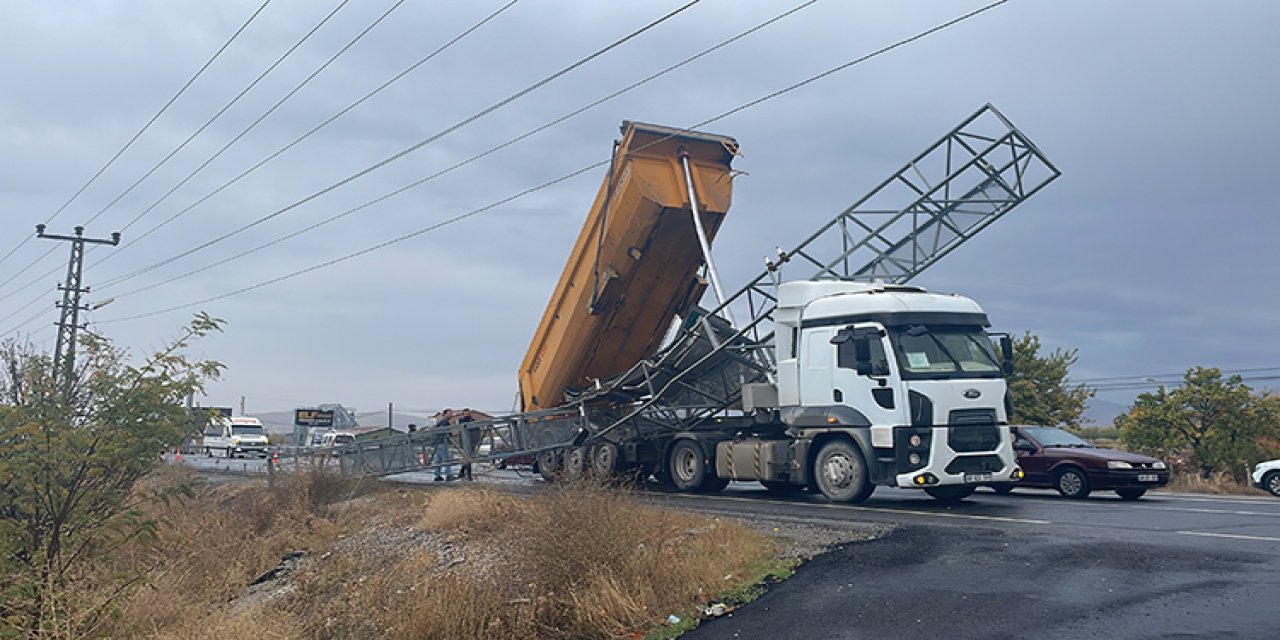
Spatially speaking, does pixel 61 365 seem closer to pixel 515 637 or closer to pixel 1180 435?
pixel 515 637

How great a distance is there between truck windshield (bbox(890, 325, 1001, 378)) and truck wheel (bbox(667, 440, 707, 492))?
16.2ft

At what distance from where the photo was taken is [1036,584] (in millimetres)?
7297

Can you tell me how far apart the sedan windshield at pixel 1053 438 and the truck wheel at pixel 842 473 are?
4.22 metres

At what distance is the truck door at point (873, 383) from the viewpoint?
12.8 m

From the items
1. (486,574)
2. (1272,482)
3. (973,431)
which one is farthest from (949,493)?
Result: (1272,482)

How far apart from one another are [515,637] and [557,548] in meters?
0.75

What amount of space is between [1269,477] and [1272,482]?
0.11 metres

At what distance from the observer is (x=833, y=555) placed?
871cm

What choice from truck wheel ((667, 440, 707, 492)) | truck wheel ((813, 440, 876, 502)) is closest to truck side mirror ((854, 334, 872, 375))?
truck wheel ((813, 440, 876, 502))

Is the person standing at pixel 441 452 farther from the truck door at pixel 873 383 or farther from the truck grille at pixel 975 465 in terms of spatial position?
the truck grille at pixel 975 465

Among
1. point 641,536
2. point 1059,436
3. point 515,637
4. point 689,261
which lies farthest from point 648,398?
point 515,637

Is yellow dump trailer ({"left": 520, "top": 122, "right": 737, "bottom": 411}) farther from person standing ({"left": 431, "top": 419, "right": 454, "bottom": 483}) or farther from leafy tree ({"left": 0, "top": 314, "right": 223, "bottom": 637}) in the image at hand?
leafy tree ({"left": 0, "top": 314, "right": 223, "bottom": 637})

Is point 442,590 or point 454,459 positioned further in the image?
point 454,459

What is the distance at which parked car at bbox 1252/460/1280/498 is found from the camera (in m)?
18.2
